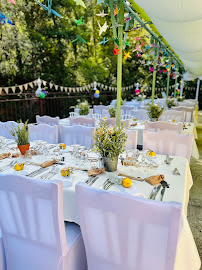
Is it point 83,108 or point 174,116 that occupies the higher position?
point 83,108

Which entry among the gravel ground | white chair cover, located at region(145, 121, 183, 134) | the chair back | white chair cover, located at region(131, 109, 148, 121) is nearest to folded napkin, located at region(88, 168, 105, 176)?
the chair back

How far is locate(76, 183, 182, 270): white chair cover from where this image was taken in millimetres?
952

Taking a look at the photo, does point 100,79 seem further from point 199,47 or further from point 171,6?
point 171,6

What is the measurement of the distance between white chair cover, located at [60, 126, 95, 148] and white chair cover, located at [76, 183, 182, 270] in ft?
6.06

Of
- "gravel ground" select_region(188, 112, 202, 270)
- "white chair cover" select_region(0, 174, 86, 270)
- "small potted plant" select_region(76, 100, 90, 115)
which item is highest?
"small potted plant" select_region(76, 100, 90, 115)

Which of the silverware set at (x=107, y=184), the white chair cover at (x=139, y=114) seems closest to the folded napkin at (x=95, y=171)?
the silverware set at (x=107, y=184)

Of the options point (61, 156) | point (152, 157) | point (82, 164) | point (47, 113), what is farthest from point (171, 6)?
point (47, 113)

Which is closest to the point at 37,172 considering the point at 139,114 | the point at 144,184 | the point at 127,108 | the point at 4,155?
the point at 4,155

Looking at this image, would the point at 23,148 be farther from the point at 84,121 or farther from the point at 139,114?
the point at 139,114

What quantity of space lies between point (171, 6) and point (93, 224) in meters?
1.59

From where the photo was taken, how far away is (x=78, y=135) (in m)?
3.03

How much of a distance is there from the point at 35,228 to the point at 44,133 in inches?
79.3

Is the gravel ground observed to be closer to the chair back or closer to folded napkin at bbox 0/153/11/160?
the chair back

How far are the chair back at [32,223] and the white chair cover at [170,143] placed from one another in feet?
5.50
